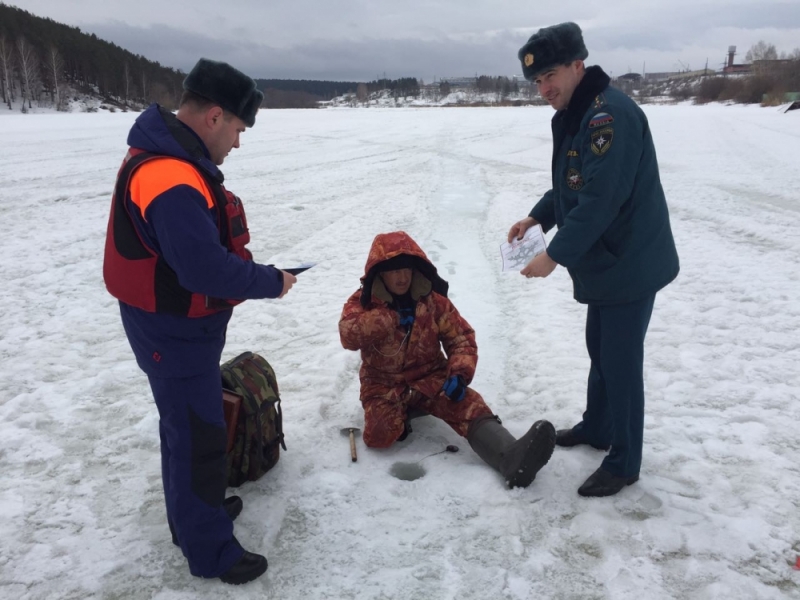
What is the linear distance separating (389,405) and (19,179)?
408 inches

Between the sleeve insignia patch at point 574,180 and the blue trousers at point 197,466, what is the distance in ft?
5.88

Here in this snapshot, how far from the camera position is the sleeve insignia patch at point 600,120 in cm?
233

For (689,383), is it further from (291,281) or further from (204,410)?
(204,410)

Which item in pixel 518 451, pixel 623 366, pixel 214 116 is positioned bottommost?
pixel 518 451

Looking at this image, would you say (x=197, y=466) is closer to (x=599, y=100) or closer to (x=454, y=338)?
(x=454, y=338)

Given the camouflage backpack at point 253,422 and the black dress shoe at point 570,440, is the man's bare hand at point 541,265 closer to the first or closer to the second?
the black dress shoe at point 570,440

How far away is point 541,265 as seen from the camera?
253cm

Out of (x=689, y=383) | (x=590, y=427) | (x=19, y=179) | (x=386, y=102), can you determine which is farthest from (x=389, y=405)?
(x=386, y=102)

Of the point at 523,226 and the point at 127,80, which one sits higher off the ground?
the point at 127,80

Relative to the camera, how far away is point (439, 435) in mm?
3436

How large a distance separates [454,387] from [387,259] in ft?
2.77

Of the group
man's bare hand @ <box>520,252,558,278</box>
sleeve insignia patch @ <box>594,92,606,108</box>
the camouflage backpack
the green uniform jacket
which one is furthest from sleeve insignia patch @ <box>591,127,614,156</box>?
the camouflage backpack

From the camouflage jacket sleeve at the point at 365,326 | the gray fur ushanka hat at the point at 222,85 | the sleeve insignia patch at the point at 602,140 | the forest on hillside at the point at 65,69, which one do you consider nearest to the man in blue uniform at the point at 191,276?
the gray fur ushanka hat at the point at 222,85

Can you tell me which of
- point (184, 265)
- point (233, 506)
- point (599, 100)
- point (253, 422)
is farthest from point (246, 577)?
point (599, 100)
